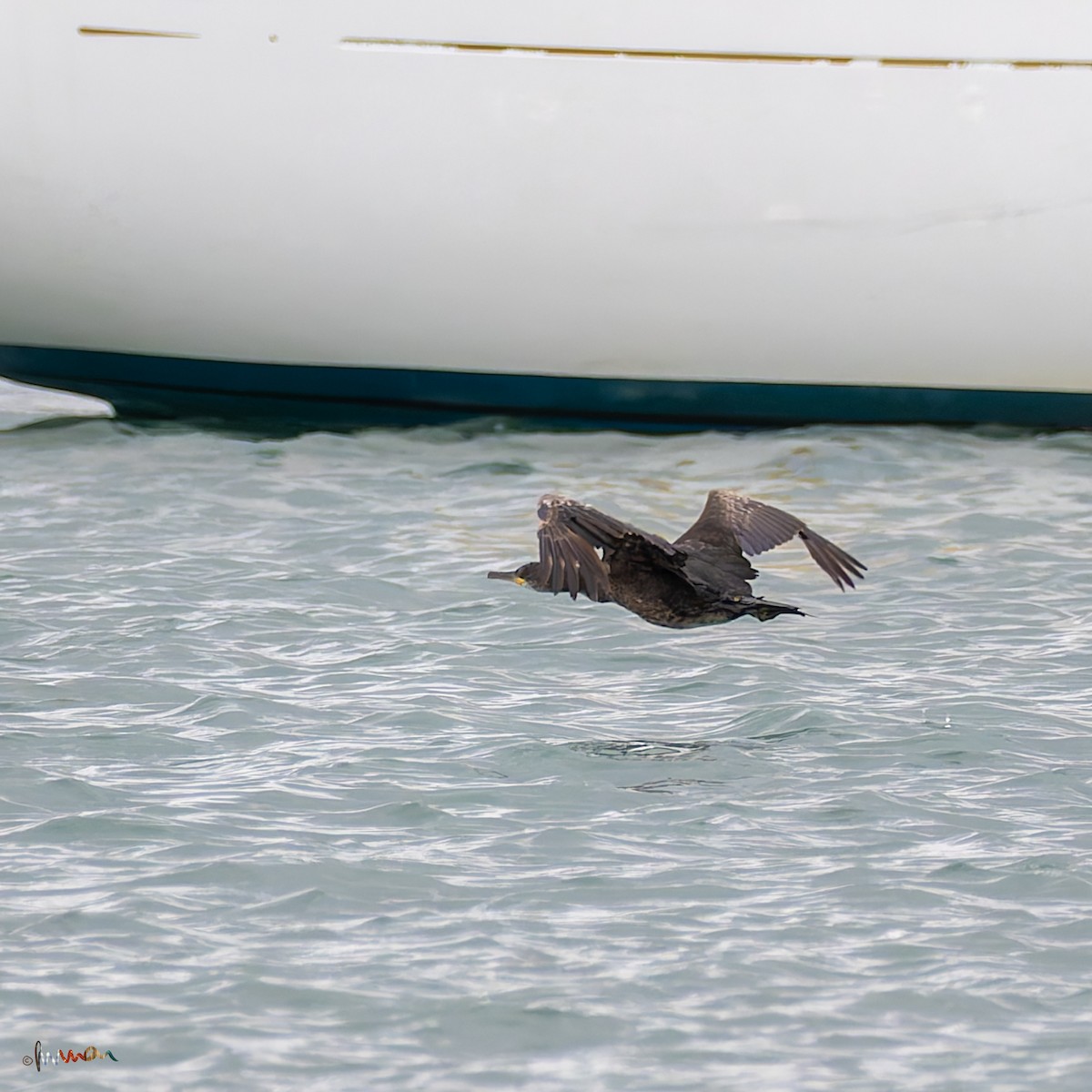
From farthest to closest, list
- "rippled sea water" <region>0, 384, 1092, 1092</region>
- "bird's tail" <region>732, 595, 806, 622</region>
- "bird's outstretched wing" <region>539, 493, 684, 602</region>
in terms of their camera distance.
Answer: "bird's tail" <region>732, 595, 806, 622</region> < "bird's outstretched wing" <region>539, 493, 684, 602</region> < "rippled sea water" <region>0, 384, 1092, 1092</region>

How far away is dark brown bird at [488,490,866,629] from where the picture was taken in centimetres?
586

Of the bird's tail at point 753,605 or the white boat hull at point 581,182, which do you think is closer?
the bird's tail at point 753,605

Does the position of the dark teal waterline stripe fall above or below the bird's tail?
above

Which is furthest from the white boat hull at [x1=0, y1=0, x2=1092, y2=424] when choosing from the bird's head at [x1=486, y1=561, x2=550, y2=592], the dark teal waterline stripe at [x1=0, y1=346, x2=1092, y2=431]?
the bird's head at [x1=486, y1=561, x2=550, y2=592]

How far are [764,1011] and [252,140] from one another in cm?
717

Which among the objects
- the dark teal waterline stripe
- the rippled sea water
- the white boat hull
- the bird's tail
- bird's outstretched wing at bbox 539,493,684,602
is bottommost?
the rippled sea water

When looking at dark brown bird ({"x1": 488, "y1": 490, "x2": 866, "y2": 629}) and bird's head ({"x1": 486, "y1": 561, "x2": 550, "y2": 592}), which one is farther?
bird's head ({"x1": 486, "y1": 561, "x2": 550, "y2": 592})

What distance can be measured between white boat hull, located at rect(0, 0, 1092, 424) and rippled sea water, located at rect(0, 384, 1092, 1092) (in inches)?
59.6

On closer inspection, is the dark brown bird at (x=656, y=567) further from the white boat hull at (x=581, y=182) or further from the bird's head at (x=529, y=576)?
the white boat hull at (x=581, y=182)
